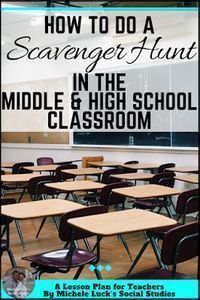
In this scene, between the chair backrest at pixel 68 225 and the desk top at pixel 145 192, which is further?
the desk top at pixel 145 192

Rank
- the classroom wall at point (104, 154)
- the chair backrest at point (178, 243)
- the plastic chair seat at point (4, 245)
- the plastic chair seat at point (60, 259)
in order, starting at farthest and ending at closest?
the classroom wall at point (104, 154)
the plastic chair seat at point (4, 245)
the plastic chair seat at point (60, 259)
the chair backrest at point (178, 243)

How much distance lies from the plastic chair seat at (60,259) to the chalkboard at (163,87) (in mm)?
3634

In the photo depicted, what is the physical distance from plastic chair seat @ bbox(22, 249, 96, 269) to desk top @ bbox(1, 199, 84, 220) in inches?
11.2

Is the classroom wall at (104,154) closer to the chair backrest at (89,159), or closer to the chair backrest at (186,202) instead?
the chair backrest at (89,159)

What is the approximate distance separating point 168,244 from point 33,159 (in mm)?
6722

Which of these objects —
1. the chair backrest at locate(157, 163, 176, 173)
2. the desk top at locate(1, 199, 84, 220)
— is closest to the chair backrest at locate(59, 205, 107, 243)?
the desk top at locate(1, 199, 84, 220)

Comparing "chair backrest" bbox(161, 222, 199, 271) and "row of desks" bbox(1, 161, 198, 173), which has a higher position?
"row of desks" bbox(1, 161, 198, 173)

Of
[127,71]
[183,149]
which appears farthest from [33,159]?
[183,149]

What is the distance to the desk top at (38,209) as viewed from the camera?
8.85ft

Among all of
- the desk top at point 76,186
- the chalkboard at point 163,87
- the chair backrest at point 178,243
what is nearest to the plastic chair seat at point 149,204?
the desk top at point 76,186

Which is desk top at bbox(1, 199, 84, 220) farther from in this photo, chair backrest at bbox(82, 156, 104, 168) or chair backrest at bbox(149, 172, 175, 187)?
chair backrest at bbox(82, 156, 104, 168)

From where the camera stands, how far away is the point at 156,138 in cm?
673

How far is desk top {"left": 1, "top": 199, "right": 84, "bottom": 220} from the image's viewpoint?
8.85ft

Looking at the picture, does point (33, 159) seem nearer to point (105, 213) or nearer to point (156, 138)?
point (156, 138)
